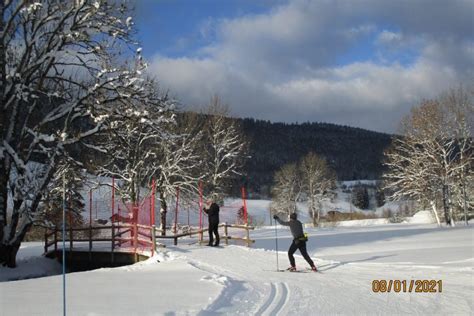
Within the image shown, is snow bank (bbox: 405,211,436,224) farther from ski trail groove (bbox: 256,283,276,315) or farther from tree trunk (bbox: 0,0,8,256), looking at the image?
ski trail groove (bbox: 256,283,276,315)

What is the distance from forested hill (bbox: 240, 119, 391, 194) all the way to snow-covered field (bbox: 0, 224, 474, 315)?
117 m

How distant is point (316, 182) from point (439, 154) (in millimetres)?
35410

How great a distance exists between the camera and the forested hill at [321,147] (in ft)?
462

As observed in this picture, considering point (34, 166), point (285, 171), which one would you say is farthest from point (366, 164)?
point (34, 166)

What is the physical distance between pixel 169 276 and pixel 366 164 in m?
164

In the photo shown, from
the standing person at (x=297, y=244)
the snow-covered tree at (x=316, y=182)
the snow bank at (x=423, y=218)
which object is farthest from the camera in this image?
the snow-covered tree at (x=316, y=182)

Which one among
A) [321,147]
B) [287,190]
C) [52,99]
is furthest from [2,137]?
[321,147]

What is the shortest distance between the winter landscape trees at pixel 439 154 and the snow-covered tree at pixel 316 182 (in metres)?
30.6

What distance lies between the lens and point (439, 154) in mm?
40812

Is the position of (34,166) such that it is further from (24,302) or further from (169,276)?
(24,302)

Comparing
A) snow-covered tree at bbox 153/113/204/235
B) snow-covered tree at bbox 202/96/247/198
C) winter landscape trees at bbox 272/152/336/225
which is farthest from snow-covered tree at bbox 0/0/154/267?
winter landscape trees at bbox 272/152/336/225

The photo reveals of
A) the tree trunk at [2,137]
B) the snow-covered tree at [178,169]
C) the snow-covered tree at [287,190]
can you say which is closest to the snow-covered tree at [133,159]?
the snow-covered tree at [178,169]

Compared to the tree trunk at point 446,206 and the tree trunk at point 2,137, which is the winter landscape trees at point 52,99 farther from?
the tree trunk at point 446,206

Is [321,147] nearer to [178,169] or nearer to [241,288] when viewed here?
[178,169]
